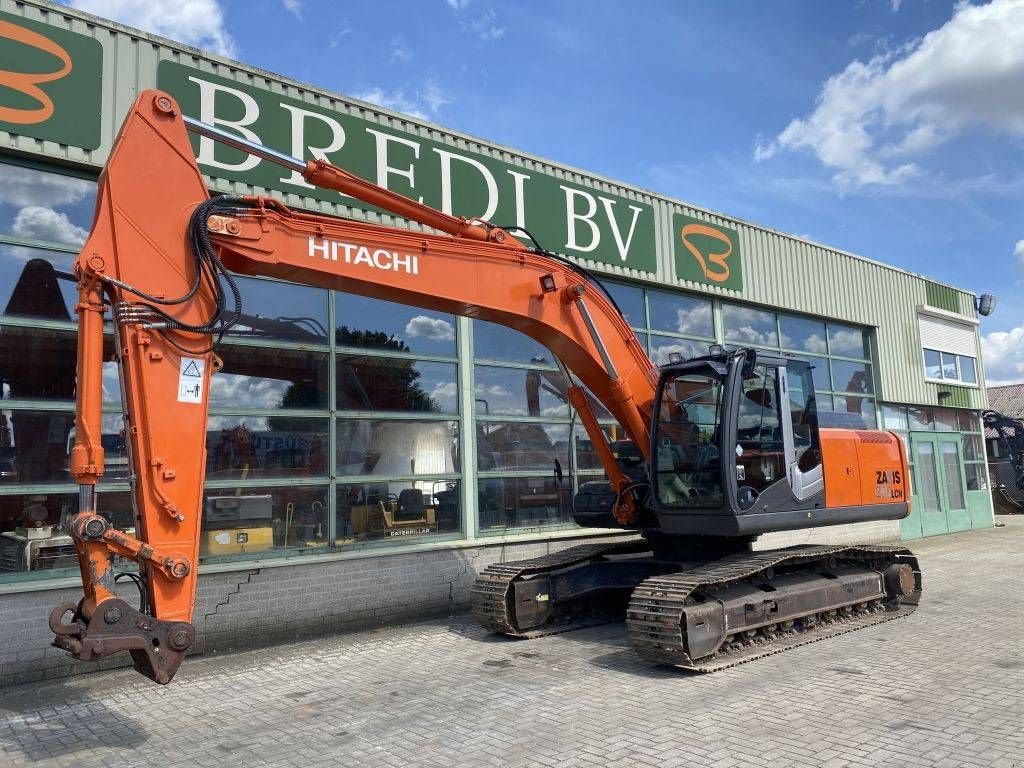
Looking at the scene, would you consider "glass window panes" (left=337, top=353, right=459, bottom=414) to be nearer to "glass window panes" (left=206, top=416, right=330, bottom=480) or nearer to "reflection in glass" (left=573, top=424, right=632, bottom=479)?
"glass window panes" (left=206, top=416, right=330, bottom=480)

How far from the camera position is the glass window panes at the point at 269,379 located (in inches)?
334

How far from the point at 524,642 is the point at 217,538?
133 inches

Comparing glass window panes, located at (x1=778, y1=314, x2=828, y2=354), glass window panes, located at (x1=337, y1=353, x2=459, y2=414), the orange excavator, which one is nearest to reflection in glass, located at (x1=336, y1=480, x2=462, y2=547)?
glass window panes, located at (x1=337, y1=353, x2=459, y2=414)

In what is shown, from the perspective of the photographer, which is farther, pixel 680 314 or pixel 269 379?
pixel 680 314

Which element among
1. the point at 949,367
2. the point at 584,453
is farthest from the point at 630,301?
the point at 949,367

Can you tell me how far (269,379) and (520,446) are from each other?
367 cm

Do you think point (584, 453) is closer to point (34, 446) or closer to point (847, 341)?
point (34, 446)

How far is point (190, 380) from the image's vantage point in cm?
516

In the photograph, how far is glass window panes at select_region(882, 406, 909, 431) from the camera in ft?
56.0

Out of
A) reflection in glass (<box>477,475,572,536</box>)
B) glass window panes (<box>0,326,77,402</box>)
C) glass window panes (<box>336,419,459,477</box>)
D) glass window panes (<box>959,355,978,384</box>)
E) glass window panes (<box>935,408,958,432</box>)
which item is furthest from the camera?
glass window panes (<box>959,355,978,384</box>)

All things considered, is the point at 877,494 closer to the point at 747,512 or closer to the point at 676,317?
the point at 747,512

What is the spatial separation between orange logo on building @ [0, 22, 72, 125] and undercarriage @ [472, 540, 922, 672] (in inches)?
251

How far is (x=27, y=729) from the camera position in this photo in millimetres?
5633

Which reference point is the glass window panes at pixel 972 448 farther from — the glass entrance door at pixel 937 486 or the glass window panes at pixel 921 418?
the glass window panes at pixel 921 418
